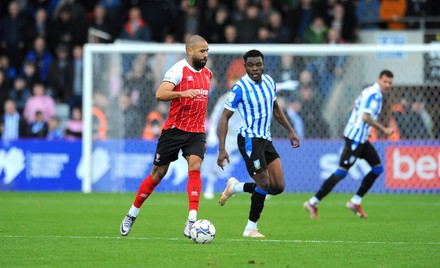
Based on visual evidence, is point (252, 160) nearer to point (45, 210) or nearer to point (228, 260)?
point (228, 260)

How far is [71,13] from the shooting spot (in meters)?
24.2

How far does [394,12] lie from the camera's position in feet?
74.5

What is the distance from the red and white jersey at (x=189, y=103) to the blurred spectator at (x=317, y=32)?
11057 mm

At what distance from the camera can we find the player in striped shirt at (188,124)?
11.3 m

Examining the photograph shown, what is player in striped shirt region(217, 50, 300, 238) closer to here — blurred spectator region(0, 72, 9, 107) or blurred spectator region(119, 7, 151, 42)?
Result: blurred spectator region(119, 7, 151, 42)

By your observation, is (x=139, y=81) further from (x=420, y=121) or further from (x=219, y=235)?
(x=219, y=235)

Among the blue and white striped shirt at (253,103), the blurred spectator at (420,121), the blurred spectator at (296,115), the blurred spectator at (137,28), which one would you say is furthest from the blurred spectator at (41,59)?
the blue and white striped shirt at (253,103)

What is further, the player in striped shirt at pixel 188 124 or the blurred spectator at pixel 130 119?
the blurred spectator at pixel 130 119

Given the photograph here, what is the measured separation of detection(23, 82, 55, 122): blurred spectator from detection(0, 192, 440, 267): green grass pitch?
12.6 feet

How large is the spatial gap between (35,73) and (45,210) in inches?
319

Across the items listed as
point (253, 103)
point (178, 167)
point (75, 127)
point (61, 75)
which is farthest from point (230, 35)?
point (253, 103)

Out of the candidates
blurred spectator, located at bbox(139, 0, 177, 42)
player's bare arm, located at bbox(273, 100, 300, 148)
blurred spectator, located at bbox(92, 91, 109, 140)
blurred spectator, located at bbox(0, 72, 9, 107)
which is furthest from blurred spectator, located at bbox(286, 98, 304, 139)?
player's bare arm, located at bbox(273, 100, 300, 148)

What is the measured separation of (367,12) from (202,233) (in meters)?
13.6

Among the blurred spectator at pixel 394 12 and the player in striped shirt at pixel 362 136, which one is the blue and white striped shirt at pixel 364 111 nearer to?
the player in striped shirt at pixel 362 136
